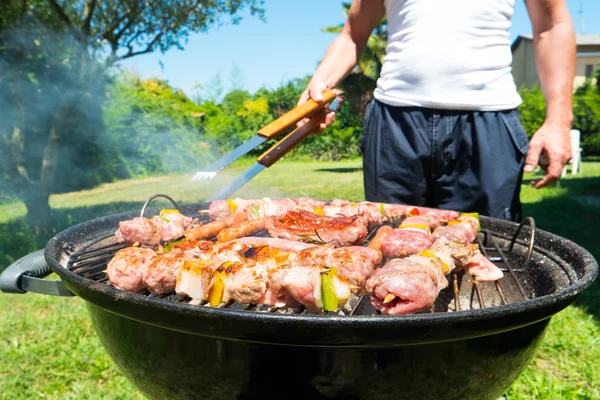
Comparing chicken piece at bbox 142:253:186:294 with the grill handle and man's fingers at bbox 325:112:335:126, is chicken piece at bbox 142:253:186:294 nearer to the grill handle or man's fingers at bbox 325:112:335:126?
the grill handle

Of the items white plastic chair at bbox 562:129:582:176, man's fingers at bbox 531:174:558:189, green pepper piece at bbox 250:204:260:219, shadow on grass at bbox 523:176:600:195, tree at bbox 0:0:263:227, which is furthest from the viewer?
white plastic chair at bbox 562:129:582:176

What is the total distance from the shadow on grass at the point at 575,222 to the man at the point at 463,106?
228 centimetres

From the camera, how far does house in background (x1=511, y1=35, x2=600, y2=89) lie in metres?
30.2

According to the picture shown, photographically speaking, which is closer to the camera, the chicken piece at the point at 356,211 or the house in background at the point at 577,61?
the chicken piece at the point at 356,211

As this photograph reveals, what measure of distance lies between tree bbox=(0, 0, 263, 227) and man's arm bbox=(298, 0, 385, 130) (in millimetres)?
5654

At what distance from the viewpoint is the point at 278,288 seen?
132cm

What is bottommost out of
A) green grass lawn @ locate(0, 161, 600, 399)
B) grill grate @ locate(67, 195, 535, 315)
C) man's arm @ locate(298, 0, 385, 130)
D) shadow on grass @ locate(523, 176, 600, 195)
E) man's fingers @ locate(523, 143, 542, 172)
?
shadow on grass @ locate(523, 176, 600, 195)

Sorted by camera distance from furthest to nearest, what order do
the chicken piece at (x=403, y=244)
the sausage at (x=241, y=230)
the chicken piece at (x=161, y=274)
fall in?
the sausage at (x=241, y=230)
the chicken piece at (x=403, y=244)
the chicken piece at (x=161, y=274)

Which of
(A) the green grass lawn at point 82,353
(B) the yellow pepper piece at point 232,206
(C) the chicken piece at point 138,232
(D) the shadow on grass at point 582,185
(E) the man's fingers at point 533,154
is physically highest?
(E) the man's fingers at point 533,154

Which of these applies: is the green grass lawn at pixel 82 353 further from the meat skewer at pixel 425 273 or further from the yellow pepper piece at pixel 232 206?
the meat skewer at pixel 425 273

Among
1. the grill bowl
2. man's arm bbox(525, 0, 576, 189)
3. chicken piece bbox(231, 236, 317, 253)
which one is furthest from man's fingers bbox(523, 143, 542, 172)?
chicken piece bbox(231, 236, 317, 253)

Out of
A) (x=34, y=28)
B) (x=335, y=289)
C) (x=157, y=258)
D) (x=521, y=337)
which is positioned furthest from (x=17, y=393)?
(x=34, y=28)

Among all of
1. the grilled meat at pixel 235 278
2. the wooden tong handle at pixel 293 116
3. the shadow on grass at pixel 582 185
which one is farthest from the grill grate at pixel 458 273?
the shadow on grass at pixel 582 185

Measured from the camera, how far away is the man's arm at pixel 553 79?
2051 mm
